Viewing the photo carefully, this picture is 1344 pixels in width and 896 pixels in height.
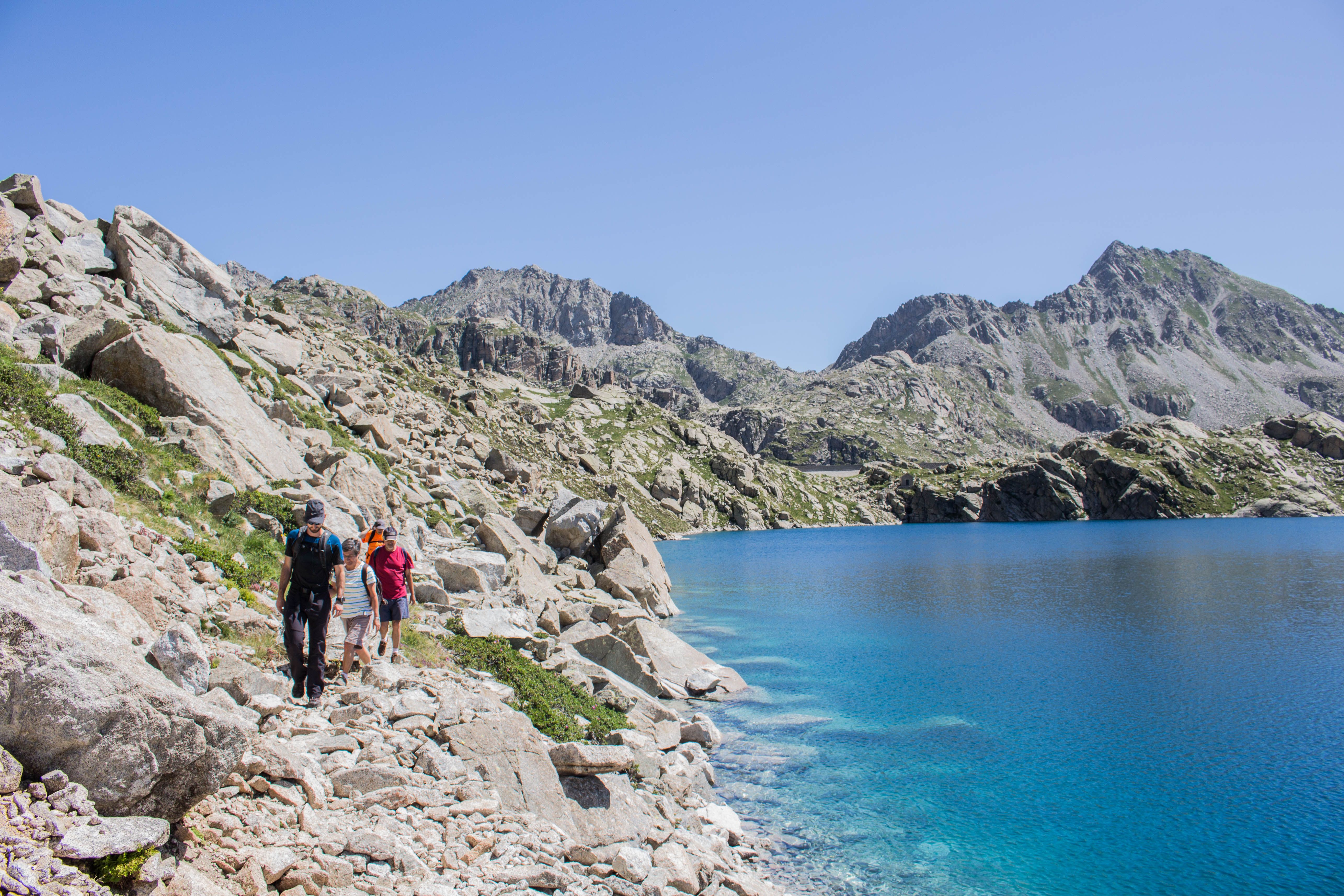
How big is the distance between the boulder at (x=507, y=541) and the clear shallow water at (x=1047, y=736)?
1185cm

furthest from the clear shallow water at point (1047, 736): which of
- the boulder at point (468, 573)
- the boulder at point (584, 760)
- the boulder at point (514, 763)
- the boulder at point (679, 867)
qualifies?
the boulder at point (468, 573)

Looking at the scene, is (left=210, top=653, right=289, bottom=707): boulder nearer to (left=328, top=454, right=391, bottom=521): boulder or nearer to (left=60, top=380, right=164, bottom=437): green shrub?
(left=60, top=380, right=164, bottom=437): green shrub

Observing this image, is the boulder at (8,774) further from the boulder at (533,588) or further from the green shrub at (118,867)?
the boulder at (533,588)

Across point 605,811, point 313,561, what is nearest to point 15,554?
point 313,561

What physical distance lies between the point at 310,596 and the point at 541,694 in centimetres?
878

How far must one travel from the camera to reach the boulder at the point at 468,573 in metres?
29.0

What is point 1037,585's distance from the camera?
65.9 meters

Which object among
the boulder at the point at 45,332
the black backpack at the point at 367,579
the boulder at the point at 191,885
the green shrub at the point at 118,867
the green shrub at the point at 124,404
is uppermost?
the boulder at the point at 45,332

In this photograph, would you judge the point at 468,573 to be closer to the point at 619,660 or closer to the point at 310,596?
the point at 619,660

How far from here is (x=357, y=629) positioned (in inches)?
620

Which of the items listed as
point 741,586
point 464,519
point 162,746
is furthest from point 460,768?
point 741,586

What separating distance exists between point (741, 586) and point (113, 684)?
224 ft

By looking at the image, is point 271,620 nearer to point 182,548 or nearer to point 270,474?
point 182,548

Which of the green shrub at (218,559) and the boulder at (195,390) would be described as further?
the boulder at (195,390)
